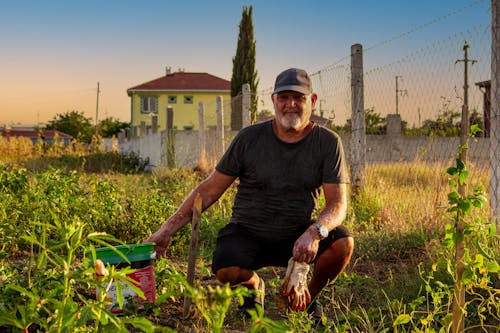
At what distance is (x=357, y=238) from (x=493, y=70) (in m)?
1.92

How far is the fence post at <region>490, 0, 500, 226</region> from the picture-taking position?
549 centimetres

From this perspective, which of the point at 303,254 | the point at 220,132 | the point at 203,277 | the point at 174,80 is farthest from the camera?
the point at 174,80

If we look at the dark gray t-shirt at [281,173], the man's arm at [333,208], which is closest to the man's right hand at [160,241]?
the dark gray t-shirt at [281,173]

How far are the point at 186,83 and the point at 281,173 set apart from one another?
4623cm

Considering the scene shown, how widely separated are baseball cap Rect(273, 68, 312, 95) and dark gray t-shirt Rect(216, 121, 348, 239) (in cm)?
28

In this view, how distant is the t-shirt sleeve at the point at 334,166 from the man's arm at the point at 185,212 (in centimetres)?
60

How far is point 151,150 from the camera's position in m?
19.2

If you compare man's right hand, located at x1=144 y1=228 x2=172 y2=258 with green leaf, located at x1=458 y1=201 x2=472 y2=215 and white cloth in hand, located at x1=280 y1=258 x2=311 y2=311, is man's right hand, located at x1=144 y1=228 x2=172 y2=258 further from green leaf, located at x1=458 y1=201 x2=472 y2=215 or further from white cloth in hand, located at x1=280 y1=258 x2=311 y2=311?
green leaf, located at x1=458 y1=201 x2=472 y2=215

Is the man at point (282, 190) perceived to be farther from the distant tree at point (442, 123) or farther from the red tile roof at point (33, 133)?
the red tile roof at point (33, 133)

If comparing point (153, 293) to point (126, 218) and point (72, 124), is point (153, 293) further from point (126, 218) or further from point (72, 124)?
point (72, 124)

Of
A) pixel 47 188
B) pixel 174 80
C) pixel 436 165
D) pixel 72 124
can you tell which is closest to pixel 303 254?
pixel 47 188

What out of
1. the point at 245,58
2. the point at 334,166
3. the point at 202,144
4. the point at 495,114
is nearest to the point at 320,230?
the point at 334,166

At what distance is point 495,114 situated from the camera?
557 cm

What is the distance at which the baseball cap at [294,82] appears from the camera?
12.4ft
